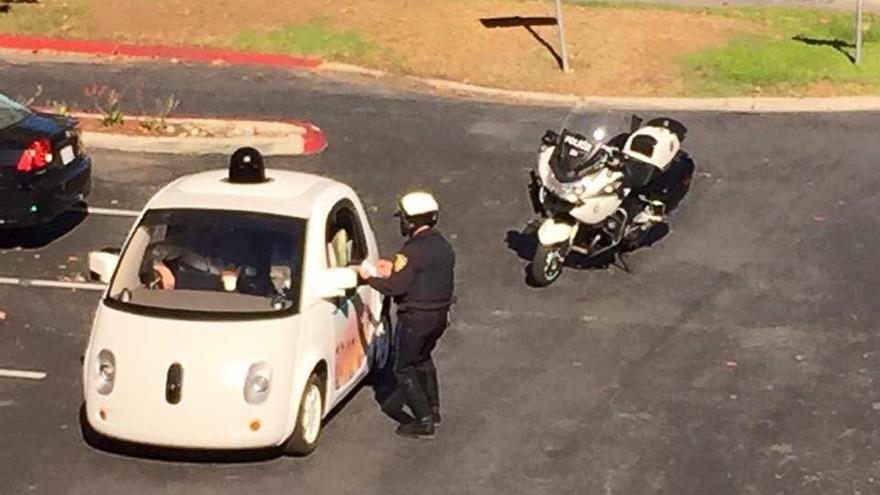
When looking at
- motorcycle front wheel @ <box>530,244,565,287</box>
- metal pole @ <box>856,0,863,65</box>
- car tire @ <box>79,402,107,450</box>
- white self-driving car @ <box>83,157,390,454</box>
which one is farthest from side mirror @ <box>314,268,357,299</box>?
metal pole @ <box>856,0,863,65</box>

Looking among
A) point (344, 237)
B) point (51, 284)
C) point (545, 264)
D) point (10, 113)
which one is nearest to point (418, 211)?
point (344, 237)

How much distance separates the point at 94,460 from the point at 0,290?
4.00 m

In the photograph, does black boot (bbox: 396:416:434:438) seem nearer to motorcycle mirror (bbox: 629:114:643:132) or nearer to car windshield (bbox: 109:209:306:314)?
car windshield (bbox: 109:209:306:314)

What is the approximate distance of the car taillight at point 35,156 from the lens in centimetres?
1515

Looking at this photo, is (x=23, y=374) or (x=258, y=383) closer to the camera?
(x=258, y=383)

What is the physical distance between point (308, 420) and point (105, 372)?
1.39 m

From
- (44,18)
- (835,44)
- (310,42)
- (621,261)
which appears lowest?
(835,44)

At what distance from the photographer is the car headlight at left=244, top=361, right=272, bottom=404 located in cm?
1070

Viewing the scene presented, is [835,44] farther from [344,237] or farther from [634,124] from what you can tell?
[344,237]

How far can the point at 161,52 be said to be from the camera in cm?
2480

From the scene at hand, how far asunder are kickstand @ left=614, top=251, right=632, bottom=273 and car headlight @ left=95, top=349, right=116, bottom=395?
241 inches

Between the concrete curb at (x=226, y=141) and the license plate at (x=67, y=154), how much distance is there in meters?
3.40

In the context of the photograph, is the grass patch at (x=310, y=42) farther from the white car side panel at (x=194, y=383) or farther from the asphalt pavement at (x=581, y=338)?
the white car side panel at (x=194, y=383)

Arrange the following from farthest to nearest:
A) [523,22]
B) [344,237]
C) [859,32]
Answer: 1. [523,22]
2. [859,32]
3. [344,237]
